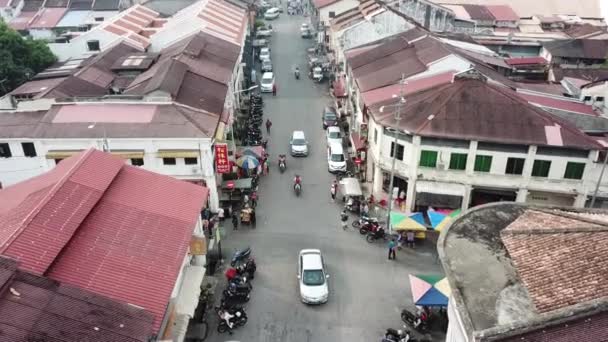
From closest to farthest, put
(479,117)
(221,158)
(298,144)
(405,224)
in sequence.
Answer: (405,224) < (479,117) < (221,158) < (298,144)

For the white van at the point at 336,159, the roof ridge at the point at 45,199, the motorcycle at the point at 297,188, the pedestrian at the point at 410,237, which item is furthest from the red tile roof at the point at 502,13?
the roof ridge at the point at 45,199

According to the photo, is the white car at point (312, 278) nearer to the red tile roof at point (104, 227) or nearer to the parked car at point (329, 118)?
the red tile roof at point (104, 227)

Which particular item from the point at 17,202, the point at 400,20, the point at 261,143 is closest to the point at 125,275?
the point at 17,202

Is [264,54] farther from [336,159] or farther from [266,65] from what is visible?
[336,159]

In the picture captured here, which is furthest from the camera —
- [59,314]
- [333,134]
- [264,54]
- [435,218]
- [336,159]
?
[264,54]

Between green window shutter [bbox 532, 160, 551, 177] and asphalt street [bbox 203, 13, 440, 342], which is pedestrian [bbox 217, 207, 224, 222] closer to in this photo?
asphalt street [bbox 203, 13, 440, 342]

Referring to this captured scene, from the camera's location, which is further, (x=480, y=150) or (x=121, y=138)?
(x=121, y=138)

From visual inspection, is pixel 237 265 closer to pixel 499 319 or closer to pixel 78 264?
pixel 78 264

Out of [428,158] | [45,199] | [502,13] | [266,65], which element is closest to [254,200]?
[428,158]

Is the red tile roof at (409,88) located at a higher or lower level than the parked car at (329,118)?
higher
